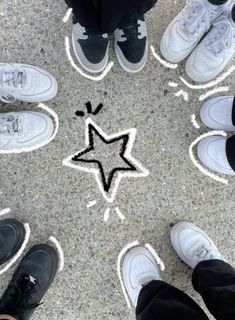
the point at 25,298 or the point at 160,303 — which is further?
the point at 25,298

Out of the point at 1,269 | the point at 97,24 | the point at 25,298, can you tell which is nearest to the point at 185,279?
the point at 25,298

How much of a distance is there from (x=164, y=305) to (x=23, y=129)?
38.0 inches

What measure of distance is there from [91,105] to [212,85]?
60 centimetres

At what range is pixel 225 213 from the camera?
1.81 meters

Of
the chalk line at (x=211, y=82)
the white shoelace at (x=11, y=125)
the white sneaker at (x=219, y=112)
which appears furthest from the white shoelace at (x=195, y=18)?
the white shoelace at (x=11, y=125)

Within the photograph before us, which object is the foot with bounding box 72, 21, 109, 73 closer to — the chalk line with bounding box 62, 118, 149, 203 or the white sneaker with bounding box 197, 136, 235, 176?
the chalk line with bounding box 62, 118, 149, 203

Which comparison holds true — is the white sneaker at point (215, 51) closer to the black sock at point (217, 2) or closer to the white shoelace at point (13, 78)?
the black sock at point (217, 2)

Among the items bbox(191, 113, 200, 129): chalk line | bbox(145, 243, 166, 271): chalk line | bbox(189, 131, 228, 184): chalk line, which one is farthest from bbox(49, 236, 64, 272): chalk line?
bbox(191, 113, 200, 129): chalk line

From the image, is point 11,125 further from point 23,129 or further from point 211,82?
point 211,82

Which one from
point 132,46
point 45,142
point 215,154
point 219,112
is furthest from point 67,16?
point 215,154

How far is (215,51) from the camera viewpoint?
5.61 ft

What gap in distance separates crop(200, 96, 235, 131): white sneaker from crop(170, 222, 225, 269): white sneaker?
504 mm

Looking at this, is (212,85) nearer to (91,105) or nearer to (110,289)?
(91,105)

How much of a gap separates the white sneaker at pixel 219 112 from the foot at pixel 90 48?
0.53m
